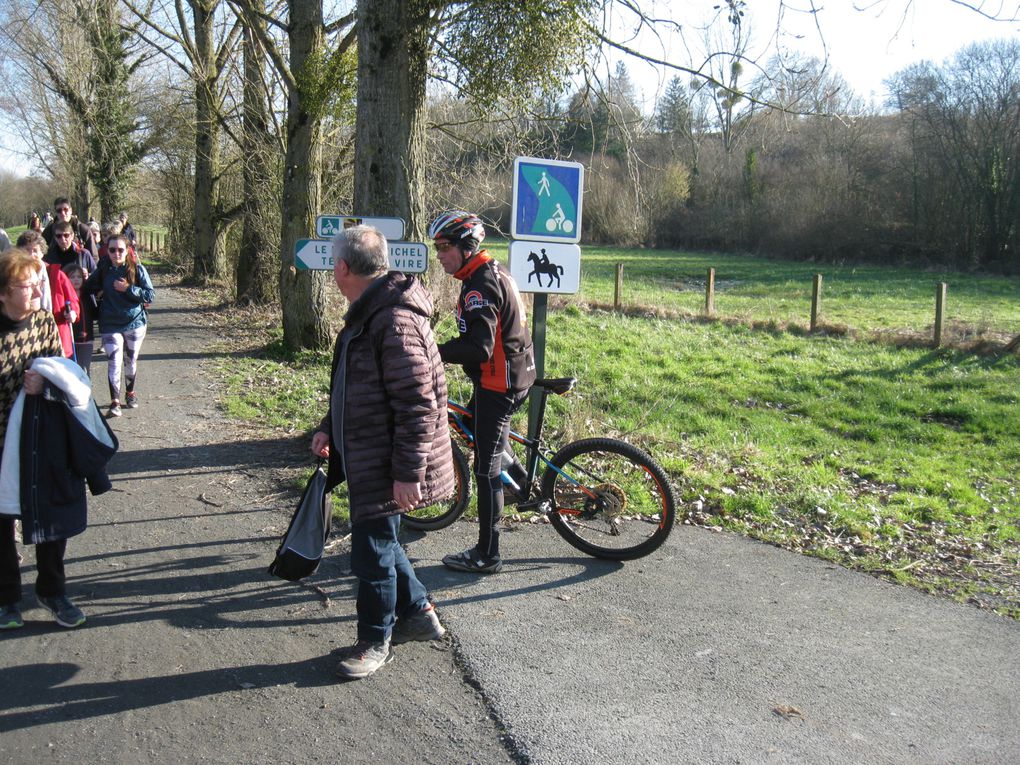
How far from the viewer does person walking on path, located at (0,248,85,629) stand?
396 centimetres

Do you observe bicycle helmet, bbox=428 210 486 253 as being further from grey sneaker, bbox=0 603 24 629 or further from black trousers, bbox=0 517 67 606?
grey sneaker, bbox=0 603 24 629

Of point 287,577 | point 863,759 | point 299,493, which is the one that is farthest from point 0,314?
point 863,759

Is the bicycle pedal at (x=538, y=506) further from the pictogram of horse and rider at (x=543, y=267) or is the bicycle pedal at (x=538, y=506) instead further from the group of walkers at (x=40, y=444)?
the group of walkers at (x=40, y=444)

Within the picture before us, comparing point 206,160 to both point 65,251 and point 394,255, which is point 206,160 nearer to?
point 65,251

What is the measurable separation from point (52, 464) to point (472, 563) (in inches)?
90.0

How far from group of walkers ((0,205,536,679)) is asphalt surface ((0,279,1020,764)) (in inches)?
9.0

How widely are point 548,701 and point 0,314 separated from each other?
309 cm

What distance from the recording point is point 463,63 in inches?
309

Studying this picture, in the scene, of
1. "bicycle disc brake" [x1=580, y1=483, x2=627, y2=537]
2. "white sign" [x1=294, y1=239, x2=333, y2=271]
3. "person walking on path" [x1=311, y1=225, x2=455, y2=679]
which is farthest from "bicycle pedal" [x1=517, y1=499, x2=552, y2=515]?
"white sign" [x1=294, y1=239, x2=333, y2=271]

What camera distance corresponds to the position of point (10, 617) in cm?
410

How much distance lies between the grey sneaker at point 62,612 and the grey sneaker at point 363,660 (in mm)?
1405

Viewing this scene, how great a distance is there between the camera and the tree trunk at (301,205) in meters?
10.9

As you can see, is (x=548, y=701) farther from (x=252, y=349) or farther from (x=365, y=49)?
(x=252, y=349)

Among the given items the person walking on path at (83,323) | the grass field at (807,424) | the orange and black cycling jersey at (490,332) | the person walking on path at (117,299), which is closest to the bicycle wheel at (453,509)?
the orange and black cycling jersey at (490,332)
